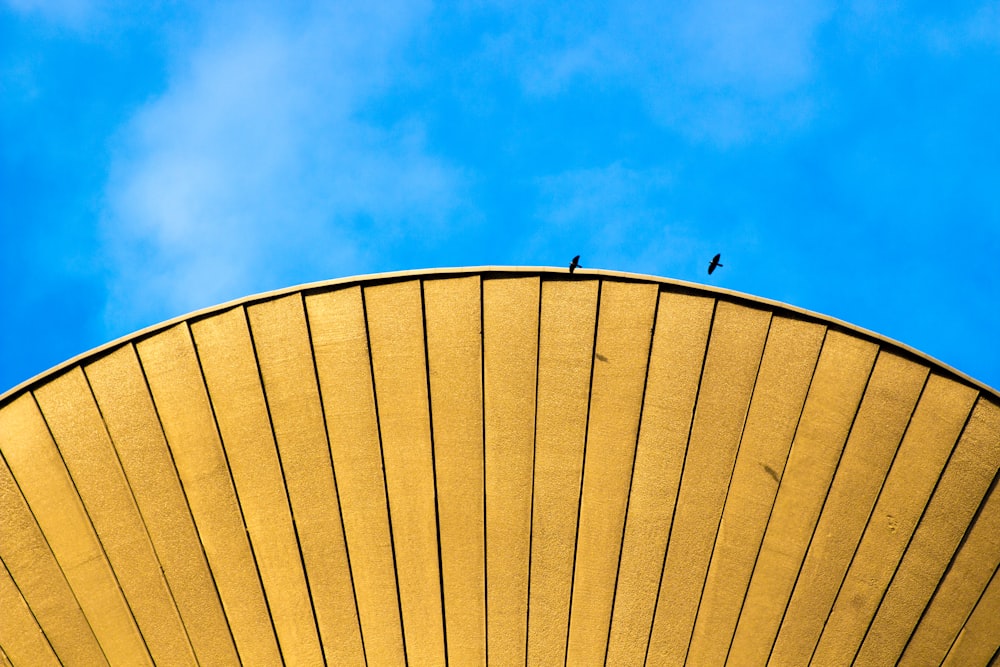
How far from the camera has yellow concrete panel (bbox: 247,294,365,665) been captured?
49.8ft

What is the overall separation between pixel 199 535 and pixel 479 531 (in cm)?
506

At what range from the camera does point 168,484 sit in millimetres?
15211

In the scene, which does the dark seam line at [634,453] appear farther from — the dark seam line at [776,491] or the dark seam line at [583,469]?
the dark seam line at [776,491]

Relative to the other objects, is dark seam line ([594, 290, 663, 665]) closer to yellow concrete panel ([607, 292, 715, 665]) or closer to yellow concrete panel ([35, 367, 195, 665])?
yellow concrete panel ([607, 292, 715, 665])

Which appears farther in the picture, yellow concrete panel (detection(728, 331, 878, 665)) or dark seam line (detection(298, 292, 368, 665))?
dark seam line (detection(298, 292, 368, 665))

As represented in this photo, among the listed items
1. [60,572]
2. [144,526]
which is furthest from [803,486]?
[60,572]

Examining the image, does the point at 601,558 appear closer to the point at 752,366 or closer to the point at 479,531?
the point at 479,531

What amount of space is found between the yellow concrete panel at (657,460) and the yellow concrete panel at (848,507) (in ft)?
8.10

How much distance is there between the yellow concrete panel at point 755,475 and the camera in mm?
15000

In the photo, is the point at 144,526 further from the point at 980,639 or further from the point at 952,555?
the point at 980,639

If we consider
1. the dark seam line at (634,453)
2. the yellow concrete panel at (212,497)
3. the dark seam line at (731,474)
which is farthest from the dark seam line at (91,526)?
the dark seam line at (731,474)

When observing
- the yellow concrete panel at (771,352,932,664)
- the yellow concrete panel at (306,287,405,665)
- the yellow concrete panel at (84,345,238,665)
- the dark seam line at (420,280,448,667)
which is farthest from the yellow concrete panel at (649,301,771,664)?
the yellow concrete panel at (84,345,238,665)

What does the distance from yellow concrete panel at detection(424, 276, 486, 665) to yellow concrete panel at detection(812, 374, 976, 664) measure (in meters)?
5.56

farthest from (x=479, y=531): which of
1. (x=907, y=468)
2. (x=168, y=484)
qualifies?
(x=907, y=468)
